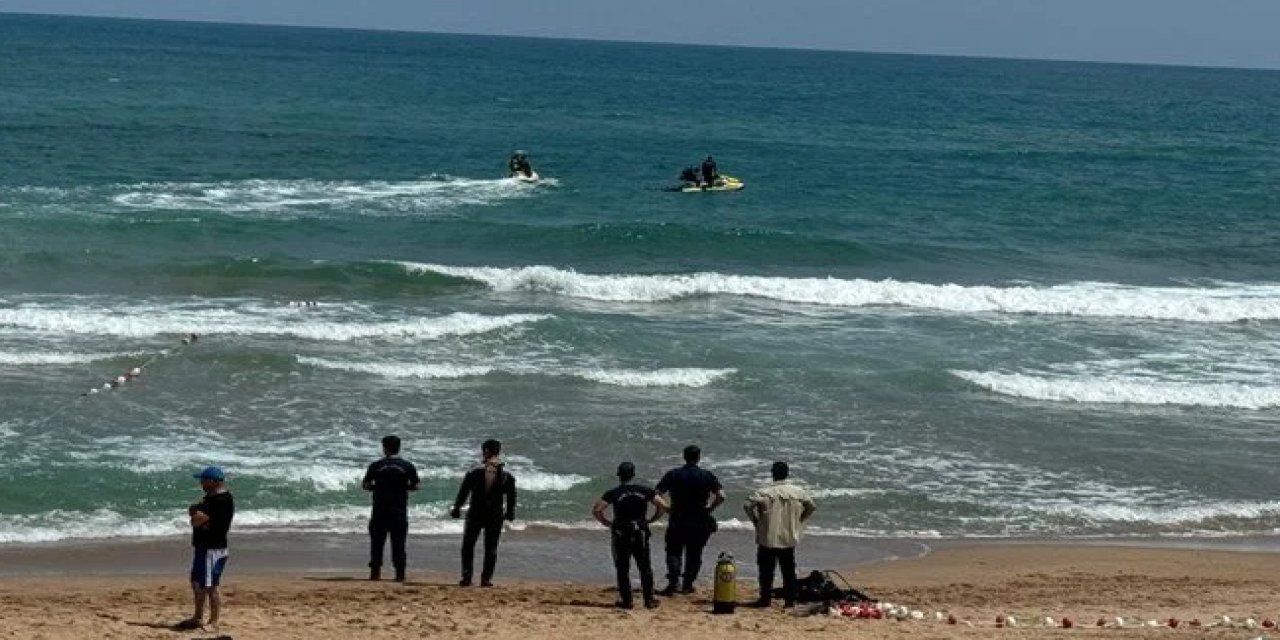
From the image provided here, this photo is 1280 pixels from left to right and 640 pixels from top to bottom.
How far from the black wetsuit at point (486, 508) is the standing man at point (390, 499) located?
566mm

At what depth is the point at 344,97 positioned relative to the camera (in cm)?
8181

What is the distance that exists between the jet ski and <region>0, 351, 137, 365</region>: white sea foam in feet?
82.8

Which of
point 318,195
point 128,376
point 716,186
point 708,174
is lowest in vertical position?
point 128,376

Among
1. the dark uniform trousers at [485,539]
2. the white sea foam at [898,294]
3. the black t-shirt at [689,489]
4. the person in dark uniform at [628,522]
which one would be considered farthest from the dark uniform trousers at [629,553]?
the white sea foam at [898,294]

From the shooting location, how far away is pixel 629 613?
550 inches

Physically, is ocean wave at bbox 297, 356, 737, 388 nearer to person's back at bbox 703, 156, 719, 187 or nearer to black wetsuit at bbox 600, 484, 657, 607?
black wetsuit at bbox 600, 484, 657, 607

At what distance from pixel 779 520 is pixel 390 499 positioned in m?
3.40

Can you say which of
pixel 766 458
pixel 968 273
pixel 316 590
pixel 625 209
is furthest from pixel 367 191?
pixel 316 590

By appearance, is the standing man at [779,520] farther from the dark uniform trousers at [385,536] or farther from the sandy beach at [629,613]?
the dark uniform trousers at [385,536]

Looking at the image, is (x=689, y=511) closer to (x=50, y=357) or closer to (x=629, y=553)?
(x=629, y=553)

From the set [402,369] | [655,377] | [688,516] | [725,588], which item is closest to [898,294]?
[655,377]

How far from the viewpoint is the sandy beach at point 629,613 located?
43.0ft

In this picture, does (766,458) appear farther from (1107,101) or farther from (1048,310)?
(1107,101)

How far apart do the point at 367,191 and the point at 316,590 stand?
3227 cm
